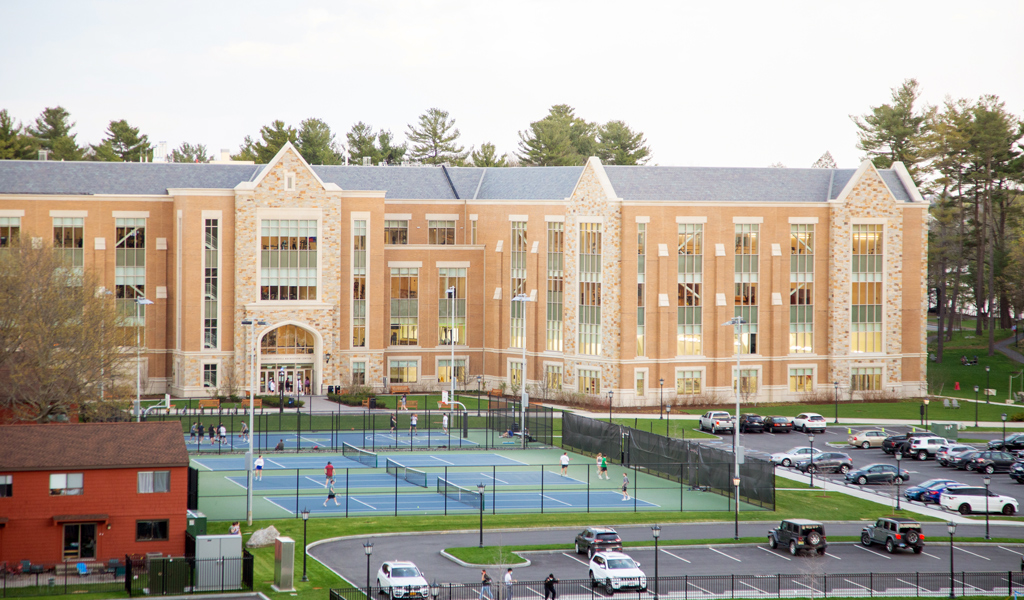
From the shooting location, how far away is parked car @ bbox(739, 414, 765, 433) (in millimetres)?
77375

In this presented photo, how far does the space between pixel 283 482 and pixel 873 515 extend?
29.2 meters

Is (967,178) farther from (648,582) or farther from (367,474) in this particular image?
(648,582)

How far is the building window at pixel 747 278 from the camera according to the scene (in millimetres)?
88688

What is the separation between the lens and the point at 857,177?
90062 millimetres

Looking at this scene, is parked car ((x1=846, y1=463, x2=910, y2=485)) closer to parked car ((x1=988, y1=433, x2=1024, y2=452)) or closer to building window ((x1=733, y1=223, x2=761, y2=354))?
parked car ((x1=988, y1=433, x2=1024, y2=452))

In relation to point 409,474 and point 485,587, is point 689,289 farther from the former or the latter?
point 485,587

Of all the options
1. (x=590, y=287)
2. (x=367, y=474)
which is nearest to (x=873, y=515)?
(x=367, y=474)

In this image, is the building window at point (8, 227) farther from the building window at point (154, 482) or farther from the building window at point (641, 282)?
the building window at point (154, 482)

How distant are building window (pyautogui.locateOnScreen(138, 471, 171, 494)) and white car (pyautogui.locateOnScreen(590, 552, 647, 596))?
16.4 meters

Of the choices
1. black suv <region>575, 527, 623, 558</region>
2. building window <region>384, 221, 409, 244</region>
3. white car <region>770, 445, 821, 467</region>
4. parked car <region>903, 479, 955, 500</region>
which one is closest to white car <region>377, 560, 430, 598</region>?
black suv <region>575, 527, 623, 558</region>

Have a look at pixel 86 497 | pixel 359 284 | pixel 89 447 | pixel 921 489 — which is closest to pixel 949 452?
pixel 921 489

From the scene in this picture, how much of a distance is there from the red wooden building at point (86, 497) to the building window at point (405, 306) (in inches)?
2040

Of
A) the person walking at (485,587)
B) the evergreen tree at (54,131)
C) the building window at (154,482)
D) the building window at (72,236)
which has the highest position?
the evergreen tree at (54,131)

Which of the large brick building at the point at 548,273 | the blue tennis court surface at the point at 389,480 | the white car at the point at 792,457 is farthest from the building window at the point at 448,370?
the white car at the point at 792,457
